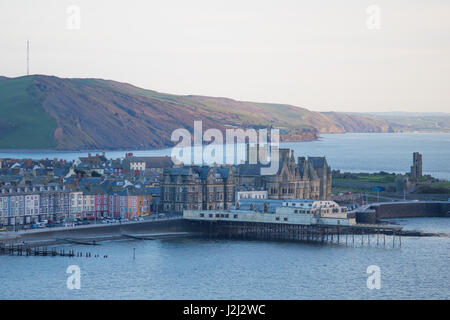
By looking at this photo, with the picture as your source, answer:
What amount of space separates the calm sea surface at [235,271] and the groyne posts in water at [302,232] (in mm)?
3158

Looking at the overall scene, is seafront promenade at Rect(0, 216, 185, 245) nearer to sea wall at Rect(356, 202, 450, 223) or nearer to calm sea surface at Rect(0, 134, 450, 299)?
calm sea surface at Rect(0, 134, 450, 299)

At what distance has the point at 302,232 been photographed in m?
90.8

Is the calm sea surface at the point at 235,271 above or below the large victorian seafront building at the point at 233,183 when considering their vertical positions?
below

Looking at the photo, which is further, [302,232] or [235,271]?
[302,232]

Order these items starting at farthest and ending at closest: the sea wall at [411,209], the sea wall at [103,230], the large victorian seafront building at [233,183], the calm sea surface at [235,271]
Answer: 1. the sea wall at [411,209]
2. the large victorian seafront building at [233,183]
3. the sea wall at [103,230]
4. the calm sea surface at [235,271]

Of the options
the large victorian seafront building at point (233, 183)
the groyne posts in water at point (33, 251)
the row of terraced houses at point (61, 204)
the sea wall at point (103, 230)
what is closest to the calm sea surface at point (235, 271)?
the groyne posts in water at point (33, 251)

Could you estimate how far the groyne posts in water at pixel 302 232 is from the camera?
288ft

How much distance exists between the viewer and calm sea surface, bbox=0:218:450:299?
61.7 meters

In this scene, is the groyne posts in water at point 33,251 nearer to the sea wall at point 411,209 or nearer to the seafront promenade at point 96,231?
the seafront promenade at point 96,231

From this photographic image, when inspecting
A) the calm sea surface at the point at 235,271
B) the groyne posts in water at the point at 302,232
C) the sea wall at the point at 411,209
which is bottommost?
the calm sea surface at the point at 235,271

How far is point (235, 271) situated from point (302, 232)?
21.6 m

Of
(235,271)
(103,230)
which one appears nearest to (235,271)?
(235,271)

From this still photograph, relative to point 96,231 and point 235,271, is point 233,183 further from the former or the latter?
point 235,271
